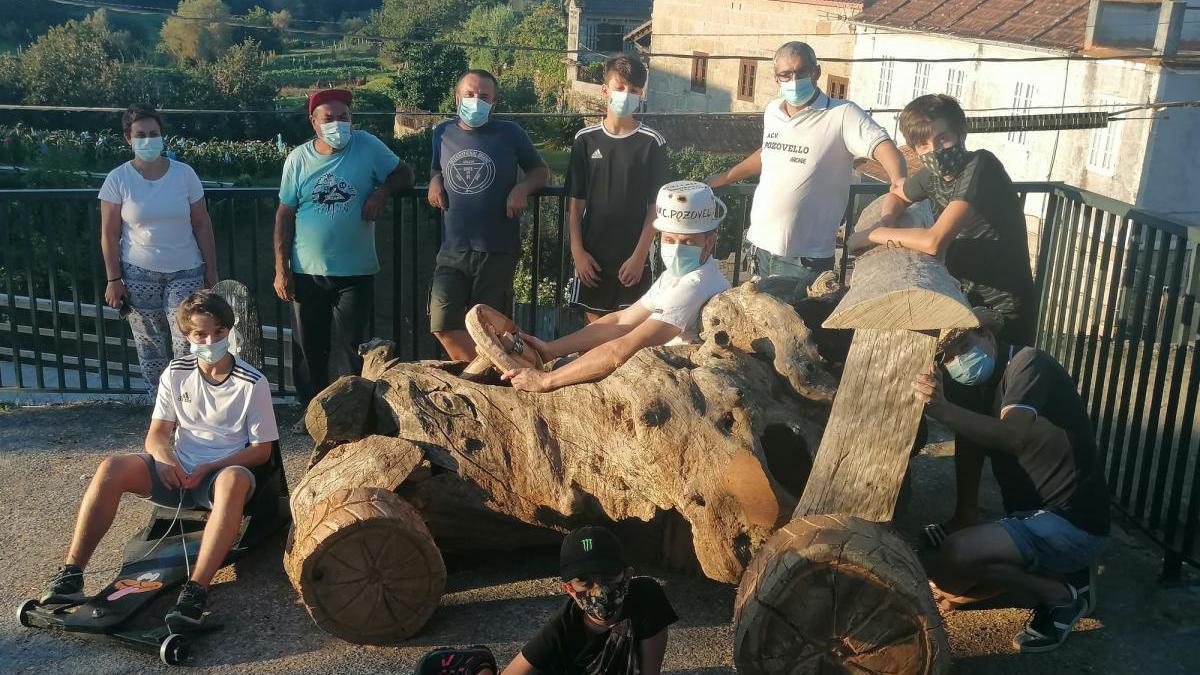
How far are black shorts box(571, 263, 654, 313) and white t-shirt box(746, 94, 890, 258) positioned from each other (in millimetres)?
760

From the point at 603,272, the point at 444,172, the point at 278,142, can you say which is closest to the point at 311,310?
the point at 444,172

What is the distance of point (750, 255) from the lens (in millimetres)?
6391

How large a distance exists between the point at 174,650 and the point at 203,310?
4.71 ft

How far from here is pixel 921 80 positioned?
99.7 feet

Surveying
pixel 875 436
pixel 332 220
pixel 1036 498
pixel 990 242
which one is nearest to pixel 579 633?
pixel 875 436

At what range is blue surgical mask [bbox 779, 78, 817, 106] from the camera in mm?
5980

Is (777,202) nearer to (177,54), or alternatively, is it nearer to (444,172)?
(444,172)

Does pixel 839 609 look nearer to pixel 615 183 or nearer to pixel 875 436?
pixel 875 436

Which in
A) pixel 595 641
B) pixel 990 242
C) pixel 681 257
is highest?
pixel 990 242

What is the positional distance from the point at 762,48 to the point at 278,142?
1539cm

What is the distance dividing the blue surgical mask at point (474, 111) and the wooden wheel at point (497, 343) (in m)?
1.53

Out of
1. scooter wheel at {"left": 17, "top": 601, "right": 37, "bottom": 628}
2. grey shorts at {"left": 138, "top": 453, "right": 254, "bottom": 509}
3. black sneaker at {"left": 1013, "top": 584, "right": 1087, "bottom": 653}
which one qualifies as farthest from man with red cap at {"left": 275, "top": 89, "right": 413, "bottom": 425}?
black sneaker at {"left": 1013, "top": 584, "right": 1087, "bottom": 653}

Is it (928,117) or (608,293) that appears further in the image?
(608,293)

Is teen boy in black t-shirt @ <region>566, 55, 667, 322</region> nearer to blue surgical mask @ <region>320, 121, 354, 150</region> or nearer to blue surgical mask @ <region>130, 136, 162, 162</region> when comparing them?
blue surgical mask @ <region>320, 121, 354, 150</region>
